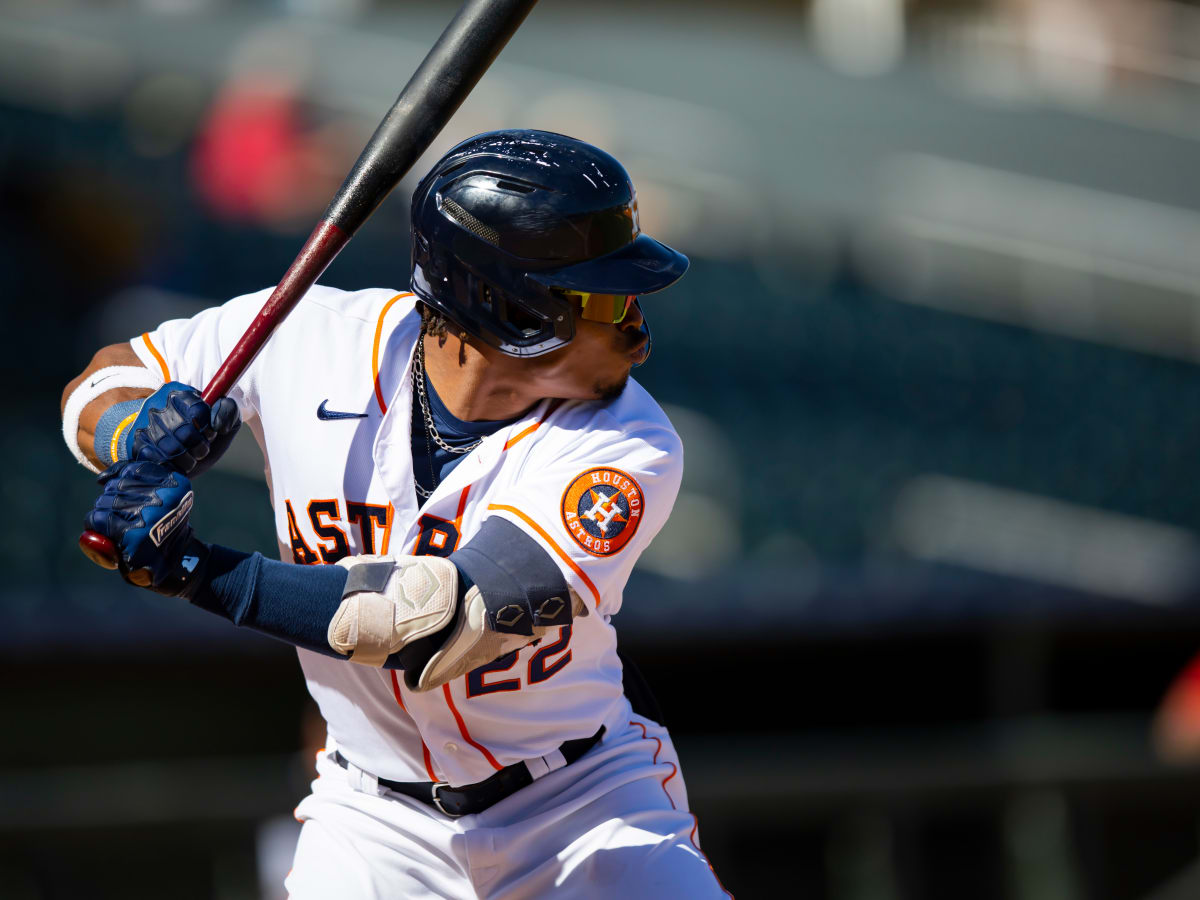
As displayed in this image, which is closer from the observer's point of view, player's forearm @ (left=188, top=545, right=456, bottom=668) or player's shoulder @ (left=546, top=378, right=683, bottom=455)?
player's forearm @ (left=188, top=545, right=456, bottom=668)

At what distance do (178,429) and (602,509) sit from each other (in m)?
0.58

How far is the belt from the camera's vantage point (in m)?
2.13

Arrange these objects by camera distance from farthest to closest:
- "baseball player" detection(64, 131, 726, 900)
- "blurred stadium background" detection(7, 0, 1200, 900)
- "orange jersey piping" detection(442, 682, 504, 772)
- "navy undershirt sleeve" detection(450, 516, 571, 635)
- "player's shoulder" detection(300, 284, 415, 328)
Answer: "blurred stadium background" detection(7, 0, 1200, 900) < "player's shoulder" detection(300, 284, 415, 328) < "orange jersey piping" detection(442, 682, 504, 772) < "baseball player" detection(64, 131, 726, 900) < "navy undershirt sleeve" detection(450, 516, 571, 635)

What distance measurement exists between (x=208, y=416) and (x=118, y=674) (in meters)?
4.28

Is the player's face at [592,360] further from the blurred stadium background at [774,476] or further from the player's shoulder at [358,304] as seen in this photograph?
the blurred stadium background at [774,476]

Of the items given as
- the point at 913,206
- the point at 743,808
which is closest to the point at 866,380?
the point at 913,206

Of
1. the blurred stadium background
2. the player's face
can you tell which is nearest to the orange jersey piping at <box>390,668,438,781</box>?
the player's face

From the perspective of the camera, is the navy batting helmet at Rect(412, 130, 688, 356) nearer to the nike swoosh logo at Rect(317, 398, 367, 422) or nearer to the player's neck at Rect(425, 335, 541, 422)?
the player's neck at Rect(425, 335, 541, 422)

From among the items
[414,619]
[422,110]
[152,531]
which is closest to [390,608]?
[414,619]

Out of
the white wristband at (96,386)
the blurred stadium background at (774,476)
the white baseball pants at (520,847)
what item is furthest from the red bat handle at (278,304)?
the blurred stadium background at (774,476)

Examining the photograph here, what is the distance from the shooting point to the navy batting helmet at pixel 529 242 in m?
2.02

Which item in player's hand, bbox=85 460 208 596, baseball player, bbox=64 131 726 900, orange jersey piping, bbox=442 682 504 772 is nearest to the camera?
player's hand, bbox=85 460 208 596

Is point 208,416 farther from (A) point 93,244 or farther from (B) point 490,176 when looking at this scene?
(A) point 93,244

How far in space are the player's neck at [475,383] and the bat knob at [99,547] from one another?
0.59 meters
